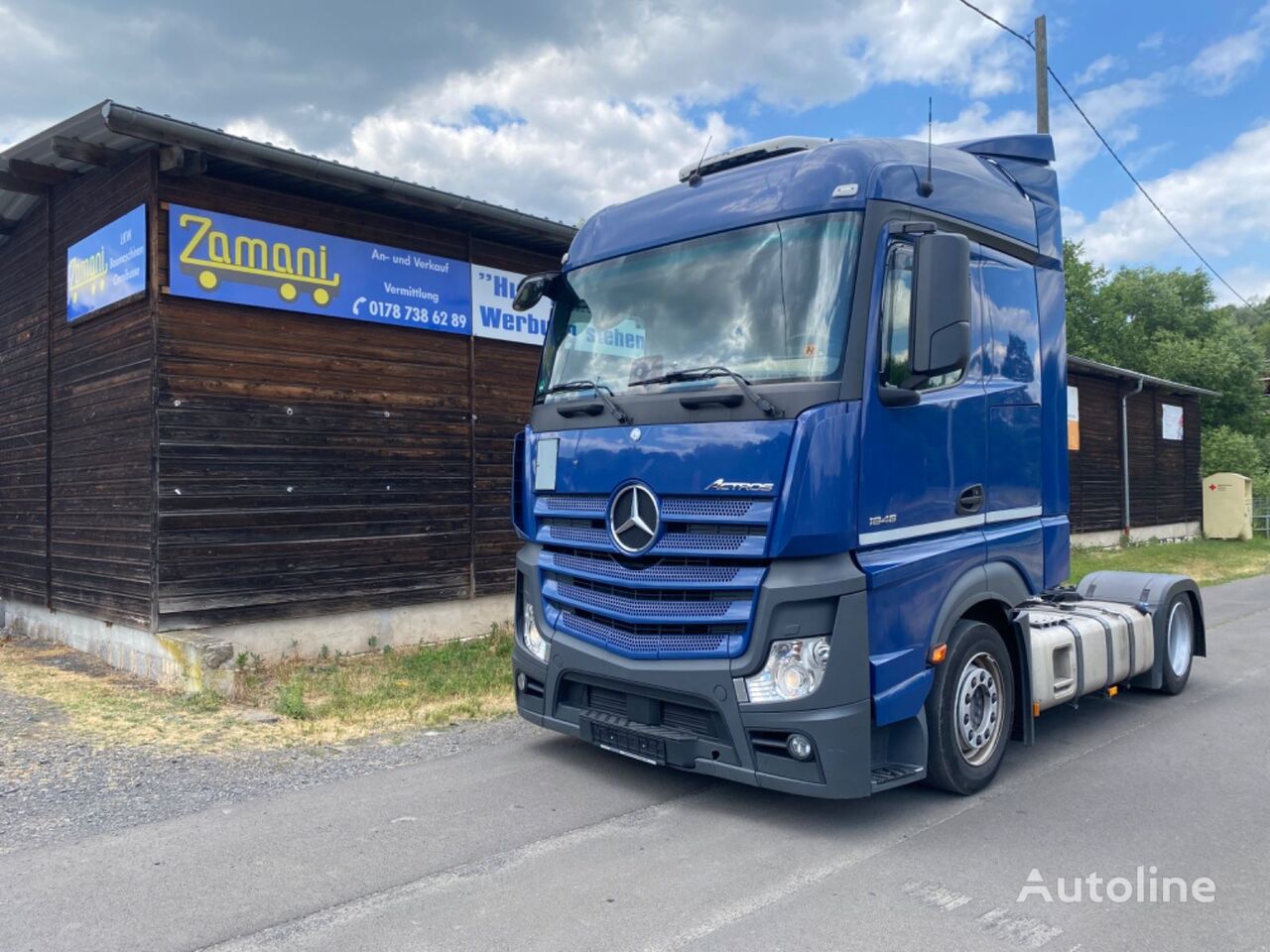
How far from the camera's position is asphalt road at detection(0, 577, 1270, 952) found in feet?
11.8

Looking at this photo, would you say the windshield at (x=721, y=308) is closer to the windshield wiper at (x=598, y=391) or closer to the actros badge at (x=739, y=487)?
the windshield wiper at (x=598, y=391)

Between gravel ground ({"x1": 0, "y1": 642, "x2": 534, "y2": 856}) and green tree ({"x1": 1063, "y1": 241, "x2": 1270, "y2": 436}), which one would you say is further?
green tree ({"x1": 1063, "y1": 241, "x2": 1270, "y2": 436})

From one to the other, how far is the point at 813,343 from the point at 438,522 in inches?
246

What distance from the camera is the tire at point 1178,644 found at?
7.49 meters

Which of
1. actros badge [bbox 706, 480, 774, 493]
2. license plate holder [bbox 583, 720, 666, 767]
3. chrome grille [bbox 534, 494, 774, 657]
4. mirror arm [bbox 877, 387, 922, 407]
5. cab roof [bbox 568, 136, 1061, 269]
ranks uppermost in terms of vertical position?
cab roof [bbox 568, 136, 1061, 269]

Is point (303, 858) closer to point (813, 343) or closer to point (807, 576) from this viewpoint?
point (807, 576)

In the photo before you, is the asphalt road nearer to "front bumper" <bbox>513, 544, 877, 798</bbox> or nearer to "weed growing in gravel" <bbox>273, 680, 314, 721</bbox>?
"front bumper" <bbox>513, 544, 877, 798</bbox>

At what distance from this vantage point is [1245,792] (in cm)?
526

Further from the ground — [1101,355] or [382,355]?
[1101,355]

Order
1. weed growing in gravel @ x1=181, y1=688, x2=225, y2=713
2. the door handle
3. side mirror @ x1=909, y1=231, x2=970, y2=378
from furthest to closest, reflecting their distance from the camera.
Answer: weed growing in gravel @ x1=181, y1=688, x2=225, y2=713
the door handle
side mirror @ x1=909, y1=231, x2=970, y2=378

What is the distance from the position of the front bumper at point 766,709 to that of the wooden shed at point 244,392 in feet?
15.3

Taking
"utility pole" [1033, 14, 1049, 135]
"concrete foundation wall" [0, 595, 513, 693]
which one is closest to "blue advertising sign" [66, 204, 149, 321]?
"concrete foundation wall" [0, 595, 513, 693]

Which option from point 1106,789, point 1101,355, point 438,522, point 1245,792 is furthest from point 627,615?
point 1101,355

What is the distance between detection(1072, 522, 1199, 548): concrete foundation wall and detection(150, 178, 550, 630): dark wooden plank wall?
14.9 meters
